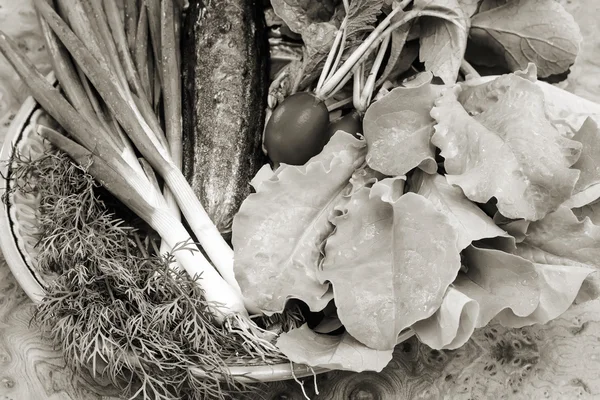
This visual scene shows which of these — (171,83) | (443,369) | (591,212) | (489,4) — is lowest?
(443,369)

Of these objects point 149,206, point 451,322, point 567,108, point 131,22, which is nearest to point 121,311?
point 149,206

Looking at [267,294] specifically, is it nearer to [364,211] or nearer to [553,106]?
[364,211]

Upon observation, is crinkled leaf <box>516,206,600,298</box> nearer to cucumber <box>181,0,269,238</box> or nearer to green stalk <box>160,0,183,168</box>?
cucumber <box>181,0,269,238</box>

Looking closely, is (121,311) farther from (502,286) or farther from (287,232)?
(502,286)

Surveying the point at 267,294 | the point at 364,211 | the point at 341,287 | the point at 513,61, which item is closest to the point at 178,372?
the point at 267,294

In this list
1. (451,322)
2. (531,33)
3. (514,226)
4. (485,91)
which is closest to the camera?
(451,322)
